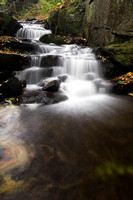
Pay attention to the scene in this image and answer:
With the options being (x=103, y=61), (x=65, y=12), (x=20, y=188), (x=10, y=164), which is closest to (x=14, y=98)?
(x=10, y=164)

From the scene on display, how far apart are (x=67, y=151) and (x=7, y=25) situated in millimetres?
13110

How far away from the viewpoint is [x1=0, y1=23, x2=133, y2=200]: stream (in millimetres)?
1435

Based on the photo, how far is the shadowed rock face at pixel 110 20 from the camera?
6.65 meters

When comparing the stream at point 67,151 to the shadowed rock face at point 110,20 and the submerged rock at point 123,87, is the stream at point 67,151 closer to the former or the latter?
the submerged rock at point 123,87

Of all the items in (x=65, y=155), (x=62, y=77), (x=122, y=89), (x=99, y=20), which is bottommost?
(x=65, y=155)

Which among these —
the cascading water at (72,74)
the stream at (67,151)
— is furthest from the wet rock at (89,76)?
the stream at (67,151)

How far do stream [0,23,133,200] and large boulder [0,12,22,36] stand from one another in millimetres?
10326

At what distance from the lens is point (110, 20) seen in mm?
7391

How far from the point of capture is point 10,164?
176cm

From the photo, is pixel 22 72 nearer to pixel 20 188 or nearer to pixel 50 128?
pixel 50 128

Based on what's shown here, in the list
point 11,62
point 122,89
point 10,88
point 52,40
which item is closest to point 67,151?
point 10,88

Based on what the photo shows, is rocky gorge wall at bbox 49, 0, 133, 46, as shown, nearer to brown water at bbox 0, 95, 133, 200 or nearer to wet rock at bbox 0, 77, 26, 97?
brown water at bbox 0, 95, 133, 200

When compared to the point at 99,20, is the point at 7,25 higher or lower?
higher

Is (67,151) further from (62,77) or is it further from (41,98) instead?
(62,77)
